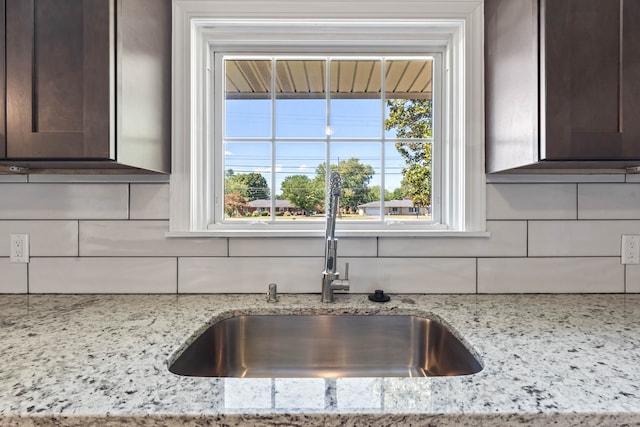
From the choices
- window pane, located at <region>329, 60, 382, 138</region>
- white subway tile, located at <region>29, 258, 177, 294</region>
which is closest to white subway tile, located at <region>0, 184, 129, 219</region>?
white subway tile, located at <region>29, 258, 177, 294</region>

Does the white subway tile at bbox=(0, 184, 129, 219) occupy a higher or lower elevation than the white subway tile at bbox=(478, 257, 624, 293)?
higher

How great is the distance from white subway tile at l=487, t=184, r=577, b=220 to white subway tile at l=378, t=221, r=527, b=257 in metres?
0.04

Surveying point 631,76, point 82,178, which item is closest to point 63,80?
point 82,178

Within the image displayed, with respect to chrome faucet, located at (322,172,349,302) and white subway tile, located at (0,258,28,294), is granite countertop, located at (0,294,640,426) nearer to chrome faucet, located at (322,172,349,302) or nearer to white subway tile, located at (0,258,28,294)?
white subway tile, located at (0,258,28,294)

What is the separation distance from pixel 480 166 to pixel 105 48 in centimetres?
118

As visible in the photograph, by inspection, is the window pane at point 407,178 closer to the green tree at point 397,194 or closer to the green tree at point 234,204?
the green tree at point 397,194

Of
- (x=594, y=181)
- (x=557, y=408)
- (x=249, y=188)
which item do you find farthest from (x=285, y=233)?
(x=594, y=181)

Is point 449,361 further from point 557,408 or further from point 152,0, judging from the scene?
point 152,0

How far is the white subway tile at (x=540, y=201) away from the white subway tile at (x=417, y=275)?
24 cm

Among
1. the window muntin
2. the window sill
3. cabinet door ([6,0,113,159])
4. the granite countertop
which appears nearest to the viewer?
the granite countertop

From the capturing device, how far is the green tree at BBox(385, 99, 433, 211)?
52.2 inches

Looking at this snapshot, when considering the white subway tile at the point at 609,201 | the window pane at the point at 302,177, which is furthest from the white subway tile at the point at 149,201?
the white subway tile at the point at 609,201

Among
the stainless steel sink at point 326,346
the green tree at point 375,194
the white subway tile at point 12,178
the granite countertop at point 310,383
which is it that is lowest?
the stainless steel sink at point 326,346

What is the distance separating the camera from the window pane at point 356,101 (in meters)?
1.33
